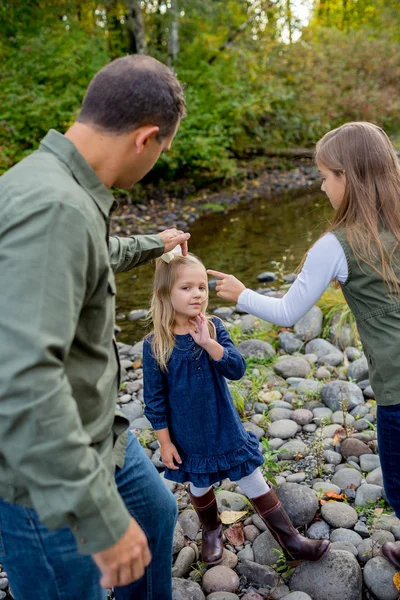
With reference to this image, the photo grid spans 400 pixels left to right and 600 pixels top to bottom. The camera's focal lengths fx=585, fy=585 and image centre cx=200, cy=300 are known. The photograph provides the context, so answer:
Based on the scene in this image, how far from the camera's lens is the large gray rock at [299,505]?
266 cm

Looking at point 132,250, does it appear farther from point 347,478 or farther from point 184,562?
point 347,478

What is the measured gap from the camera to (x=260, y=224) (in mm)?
→ 9859

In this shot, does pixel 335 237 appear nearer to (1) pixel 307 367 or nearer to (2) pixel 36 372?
(2) pixel 36 372

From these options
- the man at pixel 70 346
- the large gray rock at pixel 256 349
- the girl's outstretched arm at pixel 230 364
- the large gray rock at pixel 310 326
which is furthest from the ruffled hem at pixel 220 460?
the large gray rock at pixel 310 326

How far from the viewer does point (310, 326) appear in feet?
16.1

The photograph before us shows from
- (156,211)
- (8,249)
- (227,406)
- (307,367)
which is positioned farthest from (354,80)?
(8,249)

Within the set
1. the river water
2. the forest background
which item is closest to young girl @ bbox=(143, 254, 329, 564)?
the river water

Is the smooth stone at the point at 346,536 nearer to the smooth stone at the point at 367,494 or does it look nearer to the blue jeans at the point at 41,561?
the smooth stone at the point at 367,494

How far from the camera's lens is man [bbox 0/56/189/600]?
1.17 m

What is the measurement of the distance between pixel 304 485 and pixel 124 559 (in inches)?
70.0

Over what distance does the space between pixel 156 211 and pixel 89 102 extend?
375 inches

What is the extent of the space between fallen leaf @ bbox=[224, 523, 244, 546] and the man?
115 centimetres

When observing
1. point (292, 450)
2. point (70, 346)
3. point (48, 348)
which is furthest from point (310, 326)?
point (48, 348)

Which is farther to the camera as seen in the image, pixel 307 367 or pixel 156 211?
pixel 156 211
